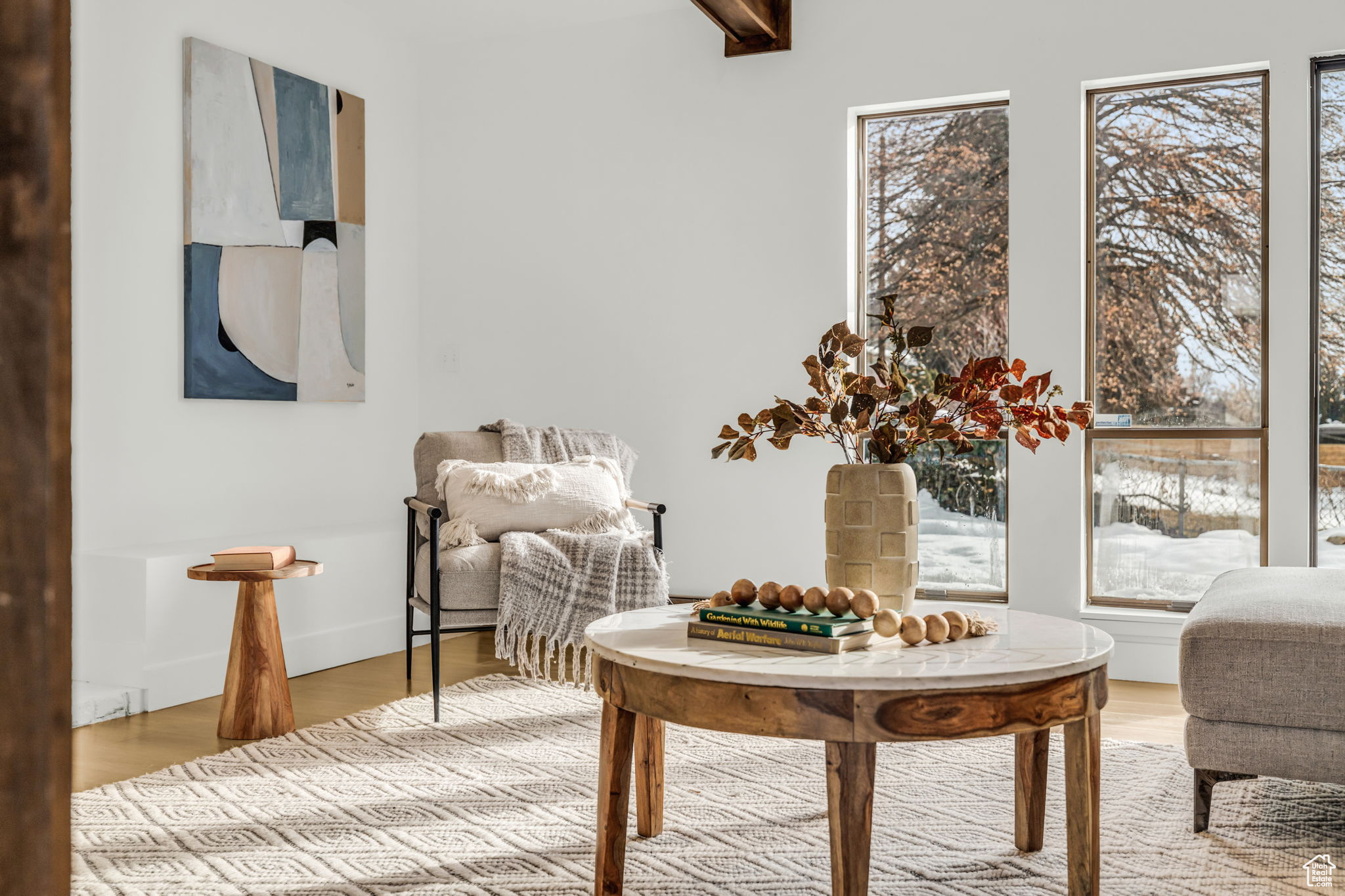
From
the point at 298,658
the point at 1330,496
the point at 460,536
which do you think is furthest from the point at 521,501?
the point at 1330,496

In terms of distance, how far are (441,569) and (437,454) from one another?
21.2 inches

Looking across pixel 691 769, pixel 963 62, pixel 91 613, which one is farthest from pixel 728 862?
pixel 963 62

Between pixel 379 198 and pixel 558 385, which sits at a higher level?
pixel 379 198

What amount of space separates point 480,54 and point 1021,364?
348 centimetres

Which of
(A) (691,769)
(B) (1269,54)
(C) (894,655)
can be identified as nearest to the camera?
(C) (894,655)

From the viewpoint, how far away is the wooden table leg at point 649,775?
7.14 feet

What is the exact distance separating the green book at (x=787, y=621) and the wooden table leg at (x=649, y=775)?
425 millimetres

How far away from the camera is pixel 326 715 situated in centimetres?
326

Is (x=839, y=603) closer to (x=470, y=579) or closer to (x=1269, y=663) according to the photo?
(x=1269, y=663)

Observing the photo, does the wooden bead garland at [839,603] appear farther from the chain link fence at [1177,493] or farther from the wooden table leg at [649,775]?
the chain link fence at [1177,493]

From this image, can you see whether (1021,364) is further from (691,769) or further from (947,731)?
(691,769)

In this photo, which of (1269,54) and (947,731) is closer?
(947,731)

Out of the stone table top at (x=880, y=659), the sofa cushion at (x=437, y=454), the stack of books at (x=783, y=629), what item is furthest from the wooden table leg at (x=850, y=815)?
the sofa cushion at (x=437, y=454)

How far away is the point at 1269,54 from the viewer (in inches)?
141
